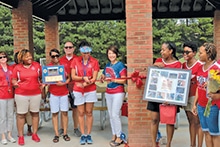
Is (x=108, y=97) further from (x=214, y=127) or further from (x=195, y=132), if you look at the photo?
(x=214, y=127)

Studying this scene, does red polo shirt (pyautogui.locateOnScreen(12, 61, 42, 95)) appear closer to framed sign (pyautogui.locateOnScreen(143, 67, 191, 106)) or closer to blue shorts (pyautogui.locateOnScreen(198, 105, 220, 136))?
framed sign (pyautogui.locateOnScreen(143, 67, 191, 106))

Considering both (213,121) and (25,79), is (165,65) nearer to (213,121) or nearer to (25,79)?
(213,121)

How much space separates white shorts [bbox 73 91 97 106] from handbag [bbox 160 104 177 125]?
150 centimetres

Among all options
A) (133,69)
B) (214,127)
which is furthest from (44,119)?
(214,127)

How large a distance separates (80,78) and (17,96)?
4.20ft

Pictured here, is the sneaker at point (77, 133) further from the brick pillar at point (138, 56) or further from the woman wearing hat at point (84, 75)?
the brick pillar at point (138, 56)

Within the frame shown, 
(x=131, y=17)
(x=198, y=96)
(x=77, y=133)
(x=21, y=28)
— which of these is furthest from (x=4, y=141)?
(x=198, y=96)

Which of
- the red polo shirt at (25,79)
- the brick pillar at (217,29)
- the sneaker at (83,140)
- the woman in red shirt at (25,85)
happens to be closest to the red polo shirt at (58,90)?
the woman in red shirt at (25,85)

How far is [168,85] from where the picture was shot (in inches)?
202

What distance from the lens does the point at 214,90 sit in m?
4.14

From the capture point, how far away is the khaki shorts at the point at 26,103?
239 inches

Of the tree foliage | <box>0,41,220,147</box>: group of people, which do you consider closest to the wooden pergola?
<box>0,41,220,147</box>: group of people

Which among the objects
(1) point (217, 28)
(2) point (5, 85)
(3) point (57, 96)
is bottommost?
(3) point (57, 96)

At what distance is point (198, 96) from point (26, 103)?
3286mm
